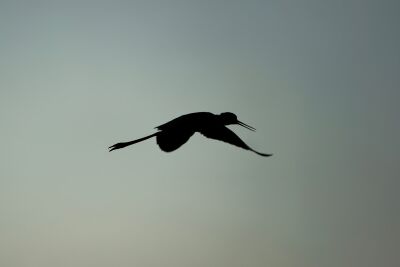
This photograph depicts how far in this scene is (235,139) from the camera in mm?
1685

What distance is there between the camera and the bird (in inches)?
61.7

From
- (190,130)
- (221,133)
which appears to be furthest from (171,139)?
(221,133)

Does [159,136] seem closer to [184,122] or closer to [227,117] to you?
[184,122]

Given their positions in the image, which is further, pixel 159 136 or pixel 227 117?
pixel 227 117

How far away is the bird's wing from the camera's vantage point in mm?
1546

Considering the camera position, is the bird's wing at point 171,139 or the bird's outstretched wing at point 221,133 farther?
the bird's outstretched wing at point 221,133

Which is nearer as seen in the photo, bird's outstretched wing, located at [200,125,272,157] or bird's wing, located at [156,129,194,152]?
bird's wing, located at [156,129,194,152]

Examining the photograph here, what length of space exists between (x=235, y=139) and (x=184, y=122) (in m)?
0.18

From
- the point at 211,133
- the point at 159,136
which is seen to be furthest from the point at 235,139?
the point at 159,136

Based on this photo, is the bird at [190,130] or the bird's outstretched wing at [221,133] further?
the bird's outstretched wing at [221,133]

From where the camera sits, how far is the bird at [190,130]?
157cm

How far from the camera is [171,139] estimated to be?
158cm

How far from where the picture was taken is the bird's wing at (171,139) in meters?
1.55

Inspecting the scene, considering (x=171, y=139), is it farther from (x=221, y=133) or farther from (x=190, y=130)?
(x=221, y=133)
